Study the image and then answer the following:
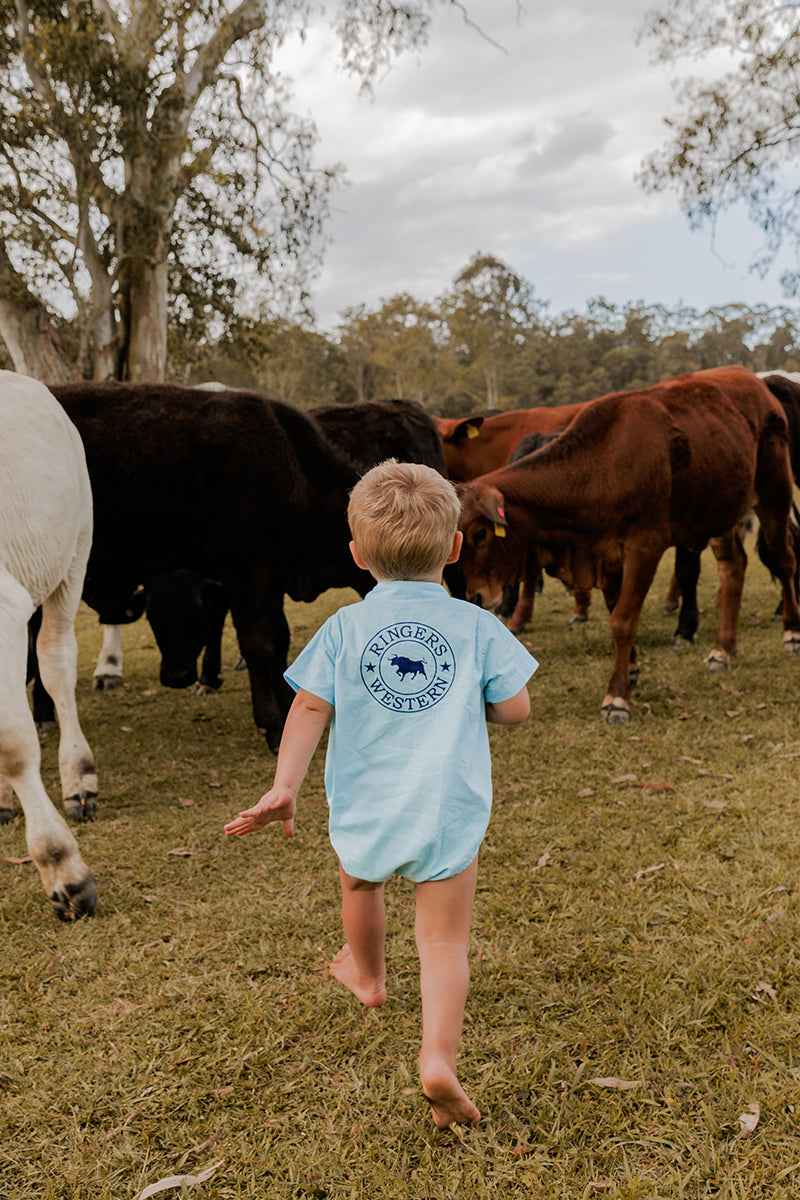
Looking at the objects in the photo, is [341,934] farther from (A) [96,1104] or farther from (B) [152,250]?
(B) [152,250]

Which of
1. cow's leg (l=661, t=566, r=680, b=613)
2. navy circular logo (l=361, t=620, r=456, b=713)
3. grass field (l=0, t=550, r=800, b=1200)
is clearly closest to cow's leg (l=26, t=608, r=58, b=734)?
grass field (l=0, t=550, r=800, b=1200)

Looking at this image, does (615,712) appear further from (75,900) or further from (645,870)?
(75,900)

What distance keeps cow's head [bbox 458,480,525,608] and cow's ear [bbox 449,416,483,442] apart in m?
3.36

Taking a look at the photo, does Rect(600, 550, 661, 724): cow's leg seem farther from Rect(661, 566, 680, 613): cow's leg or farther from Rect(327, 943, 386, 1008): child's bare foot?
Rect(661, 566, 680, 613): cow's leg

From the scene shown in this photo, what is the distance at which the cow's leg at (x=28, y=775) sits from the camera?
120 inches

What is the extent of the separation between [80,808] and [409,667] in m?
3.06

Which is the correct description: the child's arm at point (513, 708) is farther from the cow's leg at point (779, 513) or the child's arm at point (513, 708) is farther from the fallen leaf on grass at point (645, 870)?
the cow's leg at point (779, 513)

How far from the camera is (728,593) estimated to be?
7.24 meters

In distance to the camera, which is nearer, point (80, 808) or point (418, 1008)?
point (418, 1008)

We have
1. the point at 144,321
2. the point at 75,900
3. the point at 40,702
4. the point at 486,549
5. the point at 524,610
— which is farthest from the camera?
the point at 144,321

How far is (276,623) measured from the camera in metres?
6.35

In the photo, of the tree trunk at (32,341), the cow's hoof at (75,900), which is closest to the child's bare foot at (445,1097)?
the cow's hoof at (75,900)

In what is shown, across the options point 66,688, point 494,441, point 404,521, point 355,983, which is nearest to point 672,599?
point 494,441

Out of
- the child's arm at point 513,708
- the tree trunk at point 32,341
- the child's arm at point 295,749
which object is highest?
the tree trunk at point 32,341
